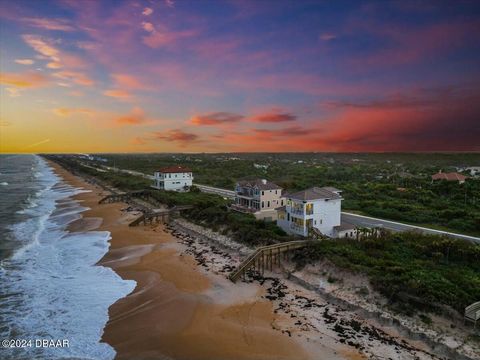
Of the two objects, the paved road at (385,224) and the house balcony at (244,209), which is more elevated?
the house balcony at (244,209)

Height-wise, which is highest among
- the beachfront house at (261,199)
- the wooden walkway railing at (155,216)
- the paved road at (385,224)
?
the beachfront house at (261,199)

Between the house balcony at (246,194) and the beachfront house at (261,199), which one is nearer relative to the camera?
the beachfront house at (261,199)

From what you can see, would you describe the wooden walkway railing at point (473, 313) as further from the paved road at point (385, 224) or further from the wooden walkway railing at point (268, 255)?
the paved road at point (385, 224)

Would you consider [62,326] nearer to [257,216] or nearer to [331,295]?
[331,295]

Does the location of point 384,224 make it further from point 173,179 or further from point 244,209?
point 173,179

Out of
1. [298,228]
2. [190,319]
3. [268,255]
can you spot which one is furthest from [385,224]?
[190,319]

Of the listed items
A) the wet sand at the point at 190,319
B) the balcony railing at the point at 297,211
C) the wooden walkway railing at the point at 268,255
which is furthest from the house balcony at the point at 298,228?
the wet sand at the point at 190,319
